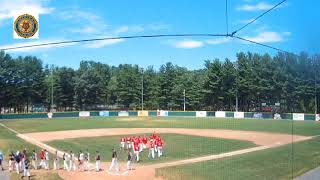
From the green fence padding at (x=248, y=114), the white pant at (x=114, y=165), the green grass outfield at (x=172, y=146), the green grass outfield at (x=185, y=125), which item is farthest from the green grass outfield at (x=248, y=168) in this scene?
the green fence padding at (x=248, y=114)

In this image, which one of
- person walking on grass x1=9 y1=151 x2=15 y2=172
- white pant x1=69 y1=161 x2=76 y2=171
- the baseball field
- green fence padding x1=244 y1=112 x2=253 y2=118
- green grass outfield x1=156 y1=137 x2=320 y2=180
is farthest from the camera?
green fence padding x1=244 y1=112 x2=253 y2=118

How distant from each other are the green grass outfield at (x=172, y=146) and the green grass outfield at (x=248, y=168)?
149 inches

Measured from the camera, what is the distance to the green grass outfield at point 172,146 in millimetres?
29044

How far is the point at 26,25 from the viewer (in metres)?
8.60

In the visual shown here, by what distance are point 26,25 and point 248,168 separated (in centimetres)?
1527

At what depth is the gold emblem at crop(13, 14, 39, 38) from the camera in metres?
8.29

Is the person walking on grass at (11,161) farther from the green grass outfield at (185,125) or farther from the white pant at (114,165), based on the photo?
the green grass outfield at (185,125)

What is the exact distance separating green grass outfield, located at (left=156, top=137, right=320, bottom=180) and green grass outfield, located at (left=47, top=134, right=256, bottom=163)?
3.79 meters

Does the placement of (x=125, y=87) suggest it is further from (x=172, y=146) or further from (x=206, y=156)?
(x=206, y=156)

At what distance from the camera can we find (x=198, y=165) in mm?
24141

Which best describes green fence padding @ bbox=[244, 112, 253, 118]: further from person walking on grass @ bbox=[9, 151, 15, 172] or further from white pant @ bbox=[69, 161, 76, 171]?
person walking on grass @ bbox=[9, 151, 15, 172]

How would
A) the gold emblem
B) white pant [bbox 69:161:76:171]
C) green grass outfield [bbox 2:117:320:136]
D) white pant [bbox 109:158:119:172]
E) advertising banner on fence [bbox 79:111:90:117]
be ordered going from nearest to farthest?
the gold emblem < white pant [bbox 109:158:119:172] < white pant [bbox 69:161:76:171] < green grass outfield [bbox 2:117:320:136] < advertising banner on fence [bbox 79:111:90:117]

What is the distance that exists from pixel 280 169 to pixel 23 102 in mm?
75699

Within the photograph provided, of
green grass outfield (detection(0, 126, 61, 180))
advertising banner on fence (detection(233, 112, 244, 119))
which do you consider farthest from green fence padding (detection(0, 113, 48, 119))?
green grass outfield (detection(0, 126, 61, 180))
